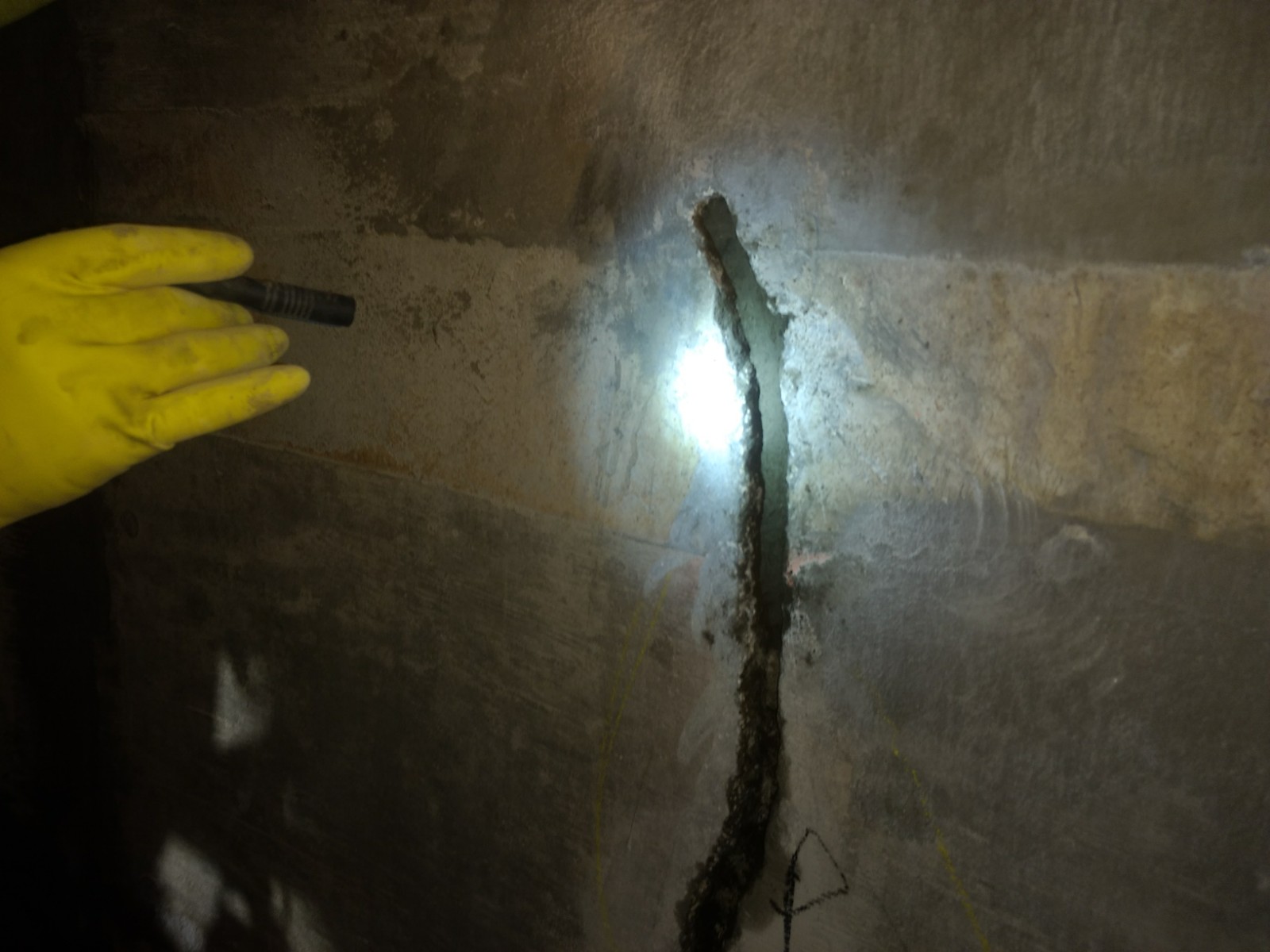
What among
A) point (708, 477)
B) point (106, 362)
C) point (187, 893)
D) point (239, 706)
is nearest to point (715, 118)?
point (708, 477)

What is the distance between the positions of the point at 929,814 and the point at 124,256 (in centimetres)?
254

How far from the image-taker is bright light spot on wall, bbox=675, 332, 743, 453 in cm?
204

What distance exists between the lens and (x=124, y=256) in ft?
6.42

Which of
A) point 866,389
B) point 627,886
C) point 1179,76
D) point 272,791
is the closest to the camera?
point 1179,76

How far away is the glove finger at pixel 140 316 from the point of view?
6.33 feet

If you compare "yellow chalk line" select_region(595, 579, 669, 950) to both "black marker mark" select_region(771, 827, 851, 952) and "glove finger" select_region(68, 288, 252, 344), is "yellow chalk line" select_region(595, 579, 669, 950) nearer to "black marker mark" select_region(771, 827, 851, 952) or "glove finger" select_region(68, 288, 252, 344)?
"black marker mark" select_region(771, 827, 851, 952)

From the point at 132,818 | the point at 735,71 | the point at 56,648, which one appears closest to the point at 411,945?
the point at 132,818

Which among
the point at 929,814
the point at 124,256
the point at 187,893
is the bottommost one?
the point at 187,893

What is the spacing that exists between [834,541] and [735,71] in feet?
4.15

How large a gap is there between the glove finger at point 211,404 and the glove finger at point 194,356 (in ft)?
0.13

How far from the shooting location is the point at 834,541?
1.98 m

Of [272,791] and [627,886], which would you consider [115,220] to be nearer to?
[272,791]

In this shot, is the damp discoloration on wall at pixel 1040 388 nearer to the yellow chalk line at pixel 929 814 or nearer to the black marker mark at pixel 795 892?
the yellow chalk line at pixel 929 814

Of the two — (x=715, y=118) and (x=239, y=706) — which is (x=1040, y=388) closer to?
(x=715, y=118)
